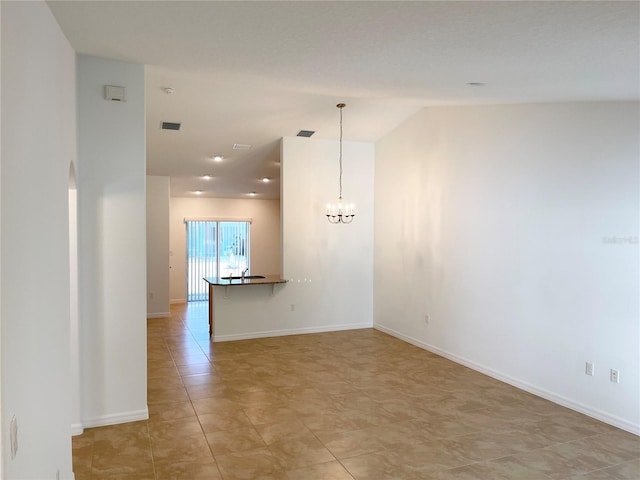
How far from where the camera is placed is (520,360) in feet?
15.2

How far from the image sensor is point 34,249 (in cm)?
184

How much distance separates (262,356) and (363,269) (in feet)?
7.79

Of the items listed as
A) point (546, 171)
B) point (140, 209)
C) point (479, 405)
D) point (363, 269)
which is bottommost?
point (479, 405)

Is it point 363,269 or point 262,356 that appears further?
point 363,269

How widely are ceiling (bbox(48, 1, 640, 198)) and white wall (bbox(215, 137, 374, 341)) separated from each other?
1854 mm

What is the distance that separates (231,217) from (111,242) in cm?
792

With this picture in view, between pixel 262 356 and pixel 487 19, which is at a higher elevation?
pixel 487 19

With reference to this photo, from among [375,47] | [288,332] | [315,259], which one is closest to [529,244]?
[375,47]

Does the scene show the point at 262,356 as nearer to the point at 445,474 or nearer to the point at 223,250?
the point at 445,474

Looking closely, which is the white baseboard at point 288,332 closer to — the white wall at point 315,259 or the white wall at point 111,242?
the white wall at point 315,259

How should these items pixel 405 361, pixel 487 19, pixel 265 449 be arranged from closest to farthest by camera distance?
pixel 487 19
pixel 265 449
pixel 405 361

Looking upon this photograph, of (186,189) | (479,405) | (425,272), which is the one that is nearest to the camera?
(479,405)

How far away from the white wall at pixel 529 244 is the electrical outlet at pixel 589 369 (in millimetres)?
42

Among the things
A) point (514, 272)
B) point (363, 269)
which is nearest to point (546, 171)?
point (514, 272)
